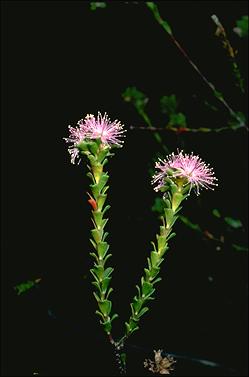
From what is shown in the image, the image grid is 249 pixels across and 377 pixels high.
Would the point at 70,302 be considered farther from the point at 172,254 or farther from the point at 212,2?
the point at 212,2

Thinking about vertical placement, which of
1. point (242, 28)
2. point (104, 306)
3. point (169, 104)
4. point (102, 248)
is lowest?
point (104, 306)

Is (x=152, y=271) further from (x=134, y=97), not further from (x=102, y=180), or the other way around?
(x=134, y=97)

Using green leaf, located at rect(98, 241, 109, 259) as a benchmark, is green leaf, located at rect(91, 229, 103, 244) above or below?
above

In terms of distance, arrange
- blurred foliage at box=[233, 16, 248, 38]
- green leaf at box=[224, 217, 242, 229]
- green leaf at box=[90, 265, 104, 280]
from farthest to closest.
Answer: green leaf at box=[224, 217, 242, 229] < blurred foliage at box=[233, 16, 248, 38] < green leaf at box=[90, 265, 104, 280]

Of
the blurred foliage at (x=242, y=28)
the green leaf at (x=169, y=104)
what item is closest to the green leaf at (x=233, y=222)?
the green leaf at (x=169, y=104)

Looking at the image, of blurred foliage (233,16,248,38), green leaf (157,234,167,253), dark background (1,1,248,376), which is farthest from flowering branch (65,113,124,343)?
blurred foliage (233,16,248,38)

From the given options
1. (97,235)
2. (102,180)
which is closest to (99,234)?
(97,235)

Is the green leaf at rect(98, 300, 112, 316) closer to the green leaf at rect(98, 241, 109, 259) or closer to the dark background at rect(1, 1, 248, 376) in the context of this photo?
the green leaf at rect(98, 241, 109, 259)

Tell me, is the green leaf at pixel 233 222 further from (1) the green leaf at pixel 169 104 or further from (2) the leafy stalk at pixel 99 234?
(2) the leafy stalk at pixel 99 234

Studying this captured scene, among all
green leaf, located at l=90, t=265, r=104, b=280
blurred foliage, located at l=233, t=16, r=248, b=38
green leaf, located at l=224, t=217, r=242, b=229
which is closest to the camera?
green leaf, located at l=90, t=265, r=104, b=280
